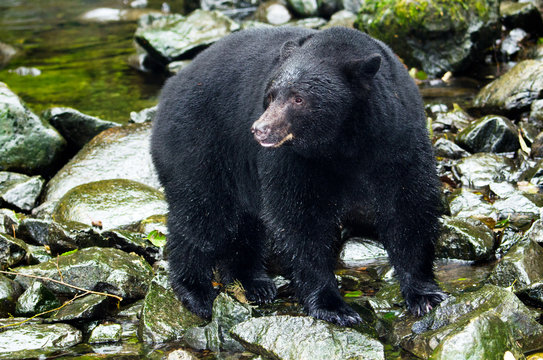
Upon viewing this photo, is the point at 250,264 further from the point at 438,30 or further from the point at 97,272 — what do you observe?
the point at 438,30

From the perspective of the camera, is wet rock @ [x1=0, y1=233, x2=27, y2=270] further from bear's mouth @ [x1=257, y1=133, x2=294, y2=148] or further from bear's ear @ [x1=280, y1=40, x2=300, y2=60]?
bear's ear @ [x1=280, y1=40, x2=300, y2=60]

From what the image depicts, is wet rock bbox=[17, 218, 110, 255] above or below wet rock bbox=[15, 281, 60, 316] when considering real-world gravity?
below

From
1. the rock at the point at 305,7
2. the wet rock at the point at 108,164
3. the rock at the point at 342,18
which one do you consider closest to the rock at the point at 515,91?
the wet rock at the point at 108,164

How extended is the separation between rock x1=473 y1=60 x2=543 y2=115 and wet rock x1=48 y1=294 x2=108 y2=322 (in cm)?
688

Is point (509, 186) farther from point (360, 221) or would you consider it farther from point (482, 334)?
point (482, 334)

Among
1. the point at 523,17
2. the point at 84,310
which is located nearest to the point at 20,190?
the point at 84,310

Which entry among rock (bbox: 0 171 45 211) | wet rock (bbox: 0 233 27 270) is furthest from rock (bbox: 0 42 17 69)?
wet rock (bbox: 0 233 27 270)

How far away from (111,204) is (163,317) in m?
2.97

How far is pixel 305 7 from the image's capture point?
18938mm

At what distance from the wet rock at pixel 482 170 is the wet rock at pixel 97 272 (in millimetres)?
4130

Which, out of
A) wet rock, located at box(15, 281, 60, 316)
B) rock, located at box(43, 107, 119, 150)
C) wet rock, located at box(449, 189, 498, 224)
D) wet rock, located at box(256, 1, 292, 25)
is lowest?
wet rock, located at box(256, 1, 292, 25)

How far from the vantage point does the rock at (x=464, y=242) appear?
6.25 meters

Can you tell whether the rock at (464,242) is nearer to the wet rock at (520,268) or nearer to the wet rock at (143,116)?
the wet rock at (520,268)

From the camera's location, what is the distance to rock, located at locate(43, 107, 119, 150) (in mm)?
10797
